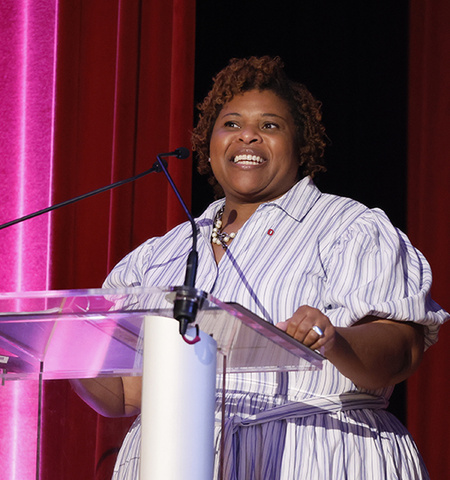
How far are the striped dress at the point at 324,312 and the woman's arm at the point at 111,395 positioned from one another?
0.60 feet

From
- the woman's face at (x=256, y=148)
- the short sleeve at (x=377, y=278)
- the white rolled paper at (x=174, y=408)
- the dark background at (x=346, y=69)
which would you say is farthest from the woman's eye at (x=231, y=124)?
the white rolled paper at (x=174, y=408)

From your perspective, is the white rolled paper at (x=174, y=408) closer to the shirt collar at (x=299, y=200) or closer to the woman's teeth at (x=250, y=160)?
the shirt collar at (x=299, y=200)

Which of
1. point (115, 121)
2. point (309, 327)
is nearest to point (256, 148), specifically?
point (309, 327)

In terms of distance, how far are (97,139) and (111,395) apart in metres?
1.77

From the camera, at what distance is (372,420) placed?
1.48 m

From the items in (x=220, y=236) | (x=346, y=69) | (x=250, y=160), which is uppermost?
(x=346, y=69)

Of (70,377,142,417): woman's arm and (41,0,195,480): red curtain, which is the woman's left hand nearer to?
(70,377,142,417): woman's arm

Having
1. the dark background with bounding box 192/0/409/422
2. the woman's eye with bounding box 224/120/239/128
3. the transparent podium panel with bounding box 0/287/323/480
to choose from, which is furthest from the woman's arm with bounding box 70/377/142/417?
the dark background with bounding box 192/0/409/422

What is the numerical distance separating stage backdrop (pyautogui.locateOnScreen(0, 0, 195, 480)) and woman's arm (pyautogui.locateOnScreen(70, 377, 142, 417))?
4.92 feet

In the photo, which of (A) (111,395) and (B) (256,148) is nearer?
(A) (111,395)

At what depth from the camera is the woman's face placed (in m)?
1.90

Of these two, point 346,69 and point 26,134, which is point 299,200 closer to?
point 346,69

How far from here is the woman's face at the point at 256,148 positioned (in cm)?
190

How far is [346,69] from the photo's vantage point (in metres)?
2.75
